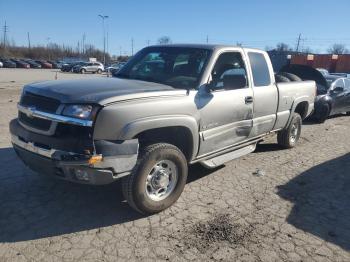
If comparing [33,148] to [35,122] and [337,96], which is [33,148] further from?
[337,96]

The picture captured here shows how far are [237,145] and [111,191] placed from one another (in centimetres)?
200

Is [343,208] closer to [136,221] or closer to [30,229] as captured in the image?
[136,221]

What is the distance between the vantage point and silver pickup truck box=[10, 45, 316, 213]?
11.5 ft

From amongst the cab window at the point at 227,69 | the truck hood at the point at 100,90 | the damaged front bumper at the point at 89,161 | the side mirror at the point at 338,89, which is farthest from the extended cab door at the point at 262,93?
the side mirror at the point at 338,89

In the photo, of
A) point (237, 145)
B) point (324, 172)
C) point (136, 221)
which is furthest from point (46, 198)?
point (324, 172)

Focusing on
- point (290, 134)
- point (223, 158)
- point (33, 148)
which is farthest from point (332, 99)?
point (33, 148)

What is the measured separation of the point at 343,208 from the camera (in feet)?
15.0

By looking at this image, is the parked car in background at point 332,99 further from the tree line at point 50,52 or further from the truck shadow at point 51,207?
the tree line at point 50,52

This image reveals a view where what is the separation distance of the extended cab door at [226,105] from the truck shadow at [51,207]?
0.92m

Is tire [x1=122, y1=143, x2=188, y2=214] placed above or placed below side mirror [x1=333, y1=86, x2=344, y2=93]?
below

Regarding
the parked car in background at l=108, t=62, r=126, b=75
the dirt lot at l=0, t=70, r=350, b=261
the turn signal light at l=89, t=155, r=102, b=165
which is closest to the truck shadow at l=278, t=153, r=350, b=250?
the dirt lot at l=0, t=70, r=350, b=261

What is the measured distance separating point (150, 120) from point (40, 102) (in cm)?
122

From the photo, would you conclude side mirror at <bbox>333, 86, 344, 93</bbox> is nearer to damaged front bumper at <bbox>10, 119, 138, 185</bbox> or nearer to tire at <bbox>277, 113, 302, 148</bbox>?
tire at <bbox>277, 113, 302, 148</bbox>

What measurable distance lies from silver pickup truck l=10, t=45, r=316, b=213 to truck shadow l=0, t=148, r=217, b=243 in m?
0.50
